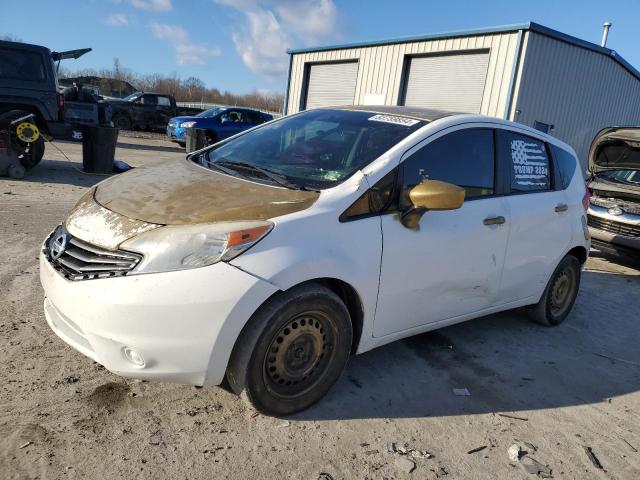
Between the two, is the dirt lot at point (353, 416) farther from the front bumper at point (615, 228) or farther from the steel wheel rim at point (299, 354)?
the front bumper at point (615, 228)

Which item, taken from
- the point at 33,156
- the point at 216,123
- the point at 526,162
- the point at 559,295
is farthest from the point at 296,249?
the point at 216,123

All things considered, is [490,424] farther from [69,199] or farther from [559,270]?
[69,199]

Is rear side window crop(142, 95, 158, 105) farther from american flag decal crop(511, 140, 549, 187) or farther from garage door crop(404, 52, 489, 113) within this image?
american flag decal crop(511, 140, 549, 187)

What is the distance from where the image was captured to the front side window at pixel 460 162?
328 centimetres

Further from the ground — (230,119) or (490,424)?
(230,119)

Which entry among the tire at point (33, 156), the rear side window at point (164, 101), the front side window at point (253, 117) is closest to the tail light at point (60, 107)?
the tire at point (33, 156)

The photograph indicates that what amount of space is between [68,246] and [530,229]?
3.20 metres

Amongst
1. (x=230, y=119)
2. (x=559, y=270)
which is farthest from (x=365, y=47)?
(x=559, y=270)

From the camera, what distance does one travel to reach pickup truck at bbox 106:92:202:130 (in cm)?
2297

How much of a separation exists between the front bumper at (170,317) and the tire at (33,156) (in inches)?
318

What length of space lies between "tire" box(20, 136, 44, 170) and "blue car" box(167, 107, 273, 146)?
8.13 m

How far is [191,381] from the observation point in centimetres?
255

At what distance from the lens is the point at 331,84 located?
17625 millimetres

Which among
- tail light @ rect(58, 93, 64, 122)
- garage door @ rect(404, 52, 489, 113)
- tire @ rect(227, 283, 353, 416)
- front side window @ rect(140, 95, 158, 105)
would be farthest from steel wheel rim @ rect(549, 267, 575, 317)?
front side window @ rect(140, 95, 158, 105)
